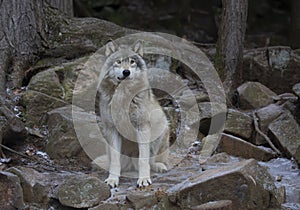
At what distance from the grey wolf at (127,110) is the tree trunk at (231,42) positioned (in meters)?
2.76

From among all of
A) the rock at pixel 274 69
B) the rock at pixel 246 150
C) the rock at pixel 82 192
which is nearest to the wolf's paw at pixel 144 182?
the rock at pixel 82 192

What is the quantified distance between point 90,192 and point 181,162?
1.66m

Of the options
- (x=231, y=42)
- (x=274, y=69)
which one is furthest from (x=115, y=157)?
(x=274, y=69)

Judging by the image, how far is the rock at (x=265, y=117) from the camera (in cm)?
650

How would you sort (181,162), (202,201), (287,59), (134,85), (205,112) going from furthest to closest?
(287,59) → (205,112) → (181,162) → (134,85) → (202,201)

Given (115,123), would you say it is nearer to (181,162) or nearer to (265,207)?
(181,162)

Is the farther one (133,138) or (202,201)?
(133,138)

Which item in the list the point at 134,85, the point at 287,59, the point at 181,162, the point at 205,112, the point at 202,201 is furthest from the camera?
the point at 287,59

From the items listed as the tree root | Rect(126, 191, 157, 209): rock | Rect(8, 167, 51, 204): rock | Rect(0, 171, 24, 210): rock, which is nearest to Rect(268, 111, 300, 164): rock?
the tree root

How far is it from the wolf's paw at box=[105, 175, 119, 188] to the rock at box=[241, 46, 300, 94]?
4107 millimetres

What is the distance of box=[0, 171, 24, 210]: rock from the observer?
14.5 feet

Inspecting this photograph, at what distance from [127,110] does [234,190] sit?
4.54ft

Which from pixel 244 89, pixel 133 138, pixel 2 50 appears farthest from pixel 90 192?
pixel 244 89

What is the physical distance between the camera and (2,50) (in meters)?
6.86
